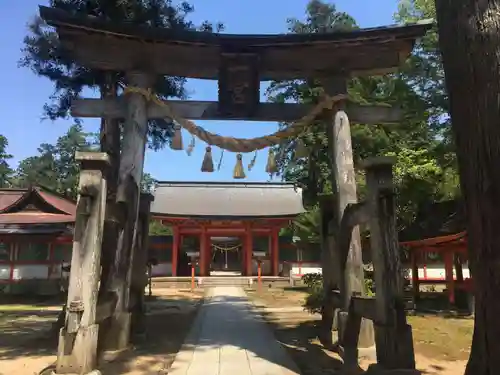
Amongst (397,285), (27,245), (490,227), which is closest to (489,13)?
(490,227)

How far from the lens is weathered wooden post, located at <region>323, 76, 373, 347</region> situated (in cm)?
616

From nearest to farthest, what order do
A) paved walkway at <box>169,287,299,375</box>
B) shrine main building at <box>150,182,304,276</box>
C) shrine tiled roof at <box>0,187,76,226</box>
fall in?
paved walkway at <box>169,287,299,375</box>
shrine tiled roof at <box>0,187,76,226</box>
shrine main building at <box>150,182,304,276</box>

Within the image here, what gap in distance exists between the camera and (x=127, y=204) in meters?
6.13

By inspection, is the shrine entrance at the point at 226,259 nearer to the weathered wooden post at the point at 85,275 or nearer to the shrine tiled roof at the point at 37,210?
the shrine tiled roof at the point at 37,210

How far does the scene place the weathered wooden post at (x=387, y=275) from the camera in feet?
13.6

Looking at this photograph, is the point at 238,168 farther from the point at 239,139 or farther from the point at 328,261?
the point at 328,261

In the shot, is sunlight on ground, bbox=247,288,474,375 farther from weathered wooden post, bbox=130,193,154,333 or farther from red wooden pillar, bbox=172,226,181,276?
red wooden pillar, bbox=172,226,181,276

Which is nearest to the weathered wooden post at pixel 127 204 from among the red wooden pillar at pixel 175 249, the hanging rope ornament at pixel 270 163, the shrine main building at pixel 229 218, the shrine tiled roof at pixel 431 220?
the hanging rope ornament at pixel 270 163

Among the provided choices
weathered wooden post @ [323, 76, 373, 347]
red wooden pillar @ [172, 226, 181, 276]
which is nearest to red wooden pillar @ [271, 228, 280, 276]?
red wooden pillar @ [172, 226, 181, 276]

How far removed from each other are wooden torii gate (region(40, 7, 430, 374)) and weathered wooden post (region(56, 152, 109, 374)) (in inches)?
47.3

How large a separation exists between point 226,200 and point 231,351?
2148 centimetres

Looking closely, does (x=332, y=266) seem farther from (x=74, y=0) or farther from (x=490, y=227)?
(x=74, y=0)

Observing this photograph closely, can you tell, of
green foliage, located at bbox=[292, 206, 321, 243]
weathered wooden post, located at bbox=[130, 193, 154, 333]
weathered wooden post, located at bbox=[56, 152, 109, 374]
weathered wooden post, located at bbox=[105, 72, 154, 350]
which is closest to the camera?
weathered wooden post, located at bbox=[56, 152, 109, 374]

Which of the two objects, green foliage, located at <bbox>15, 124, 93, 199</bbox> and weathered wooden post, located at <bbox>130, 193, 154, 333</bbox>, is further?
green foliage, located at <bbox>15, 124, 93, 199</bbox>
